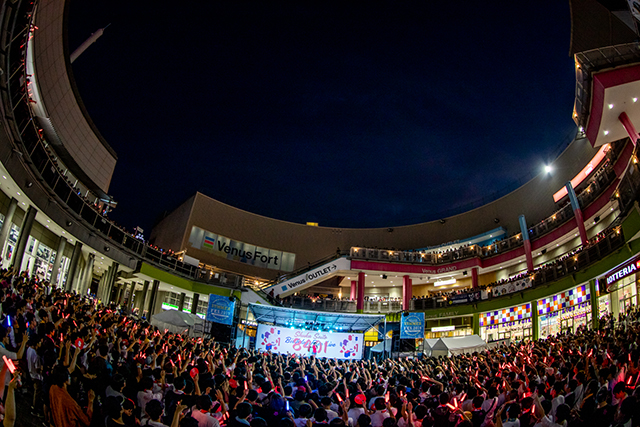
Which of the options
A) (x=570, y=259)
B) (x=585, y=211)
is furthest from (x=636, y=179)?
(x=585, y=211)

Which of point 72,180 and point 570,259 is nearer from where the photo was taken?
point 570,259

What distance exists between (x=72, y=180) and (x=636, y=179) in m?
33.5

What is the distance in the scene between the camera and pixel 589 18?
79.4ft

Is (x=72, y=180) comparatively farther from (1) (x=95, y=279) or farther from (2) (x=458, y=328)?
(2) (x=458, y=328)

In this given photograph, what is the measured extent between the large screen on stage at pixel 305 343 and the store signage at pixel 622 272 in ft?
47.5

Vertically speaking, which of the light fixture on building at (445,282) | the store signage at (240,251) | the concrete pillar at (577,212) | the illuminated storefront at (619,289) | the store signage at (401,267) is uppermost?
the concrete pillar at (577,212)

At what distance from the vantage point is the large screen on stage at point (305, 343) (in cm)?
2400

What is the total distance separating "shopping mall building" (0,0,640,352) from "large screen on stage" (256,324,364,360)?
2.50 metres

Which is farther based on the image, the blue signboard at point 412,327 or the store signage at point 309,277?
the store signage at point 309,277

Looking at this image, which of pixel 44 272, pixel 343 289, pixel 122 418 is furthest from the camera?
A: pixel 343 289

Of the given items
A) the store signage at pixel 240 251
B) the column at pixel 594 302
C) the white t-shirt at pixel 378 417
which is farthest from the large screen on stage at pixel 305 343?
the store signage at pixel 240 251

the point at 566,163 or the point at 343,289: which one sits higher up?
the point at 566,163

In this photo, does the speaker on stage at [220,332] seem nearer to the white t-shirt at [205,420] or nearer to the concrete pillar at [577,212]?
the white t-shirt at [205,420]

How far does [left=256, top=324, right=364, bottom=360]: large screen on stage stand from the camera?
24.0 m
